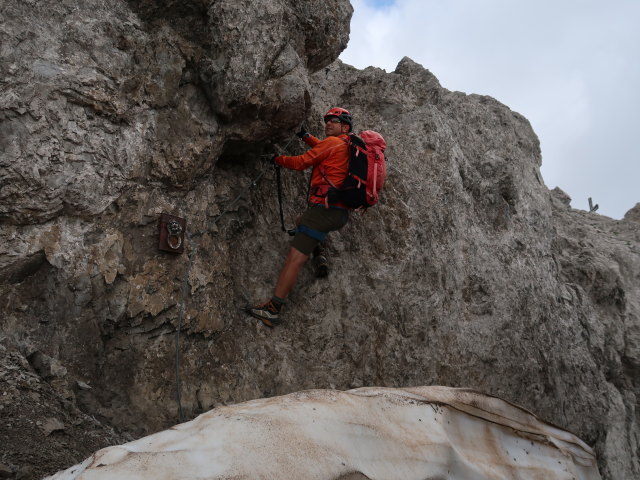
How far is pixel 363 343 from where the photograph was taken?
24.5ft

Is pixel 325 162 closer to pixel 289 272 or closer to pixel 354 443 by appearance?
pixel 289 272

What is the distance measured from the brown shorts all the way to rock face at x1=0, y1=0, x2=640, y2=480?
555 millimetres

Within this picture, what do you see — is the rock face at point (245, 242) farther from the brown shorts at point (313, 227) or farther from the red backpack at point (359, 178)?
the red backpack at point (359, 178)

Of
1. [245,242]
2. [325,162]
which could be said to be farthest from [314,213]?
[245,242]

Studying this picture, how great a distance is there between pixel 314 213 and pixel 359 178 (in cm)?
68

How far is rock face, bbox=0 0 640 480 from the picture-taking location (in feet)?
18.2

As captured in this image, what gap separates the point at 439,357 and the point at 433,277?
104 cm

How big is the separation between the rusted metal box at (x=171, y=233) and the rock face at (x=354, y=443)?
2.29m

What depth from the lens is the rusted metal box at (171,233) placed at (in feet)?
20.9

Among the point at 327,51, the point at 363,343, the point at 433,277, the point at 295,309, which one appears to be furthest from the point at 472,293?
the point at 327,51

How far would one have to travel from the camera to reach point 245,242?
760 cm

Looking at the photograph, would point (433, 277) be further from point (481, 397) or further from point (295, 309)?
point (481, 397)

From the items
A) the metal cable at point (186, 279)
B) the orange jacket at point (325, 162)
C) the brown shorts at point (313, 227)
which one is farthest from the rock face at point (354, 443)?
the orange jacket at point (325, 162)

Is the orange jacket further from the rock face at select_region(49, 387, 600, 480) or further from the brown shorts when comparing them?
the rock face at select_region(49, 387, 600, 480)
